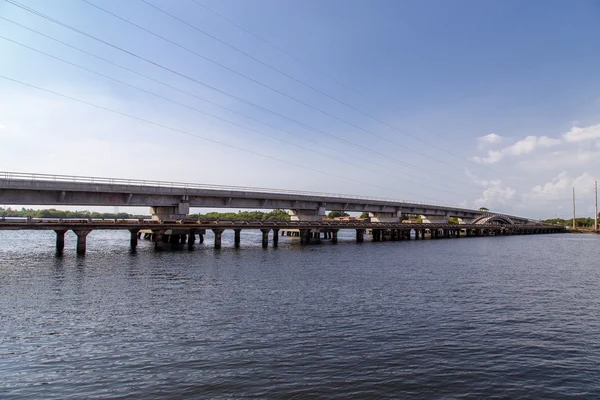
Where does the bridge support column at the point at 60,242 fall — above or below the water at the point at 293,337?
above

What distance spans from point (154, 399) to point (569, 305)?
24476 mm

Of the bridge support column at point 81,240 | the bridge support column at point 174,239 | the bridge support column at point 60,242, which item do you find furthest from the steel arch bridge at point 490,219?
the bridge support column at point 60,242

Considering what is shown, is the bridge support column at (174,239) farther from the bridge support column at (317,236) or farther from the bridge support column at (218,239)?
the bridge support column at (317,236)

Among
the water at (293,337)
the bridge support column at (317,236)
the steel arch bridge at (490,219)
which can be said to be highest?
the steel arch bridge at (490,219)

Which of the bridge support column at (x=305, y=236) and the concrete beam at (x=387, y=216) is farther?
the concrete beam at (x=387, y=216)

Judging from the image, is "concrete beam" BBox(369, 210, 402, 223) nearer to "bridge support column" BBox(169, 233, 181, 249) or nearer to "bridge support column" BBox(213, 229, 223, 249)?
"bridge support column" BBox(213, 229, 223, 249)

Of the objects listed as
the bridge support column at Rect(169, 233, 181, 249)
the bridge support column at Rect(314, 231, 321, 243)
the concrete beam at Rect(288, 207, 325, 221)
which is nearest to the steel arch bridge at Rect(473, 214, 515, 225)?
the concrete beam at Rect(288, 207, 325, 221)

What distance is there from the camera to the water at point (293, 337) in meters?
11.8

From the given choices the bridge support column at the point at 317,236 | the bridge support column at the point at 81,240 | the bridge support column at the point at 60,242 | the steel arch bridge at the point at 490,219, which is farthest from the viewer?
the steel arch bridge at the point at 490,219

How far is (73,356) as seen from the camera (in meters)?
13.8

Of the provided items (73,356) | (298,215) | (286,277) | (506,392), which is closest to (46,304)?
(73,356)

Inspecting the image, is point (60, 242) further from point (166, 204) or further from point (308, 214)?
point (308, 214)

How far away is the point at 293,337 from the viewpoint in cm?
1606

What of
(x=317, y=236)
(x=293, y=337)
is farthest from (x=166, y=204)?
(x=293, y=337)
